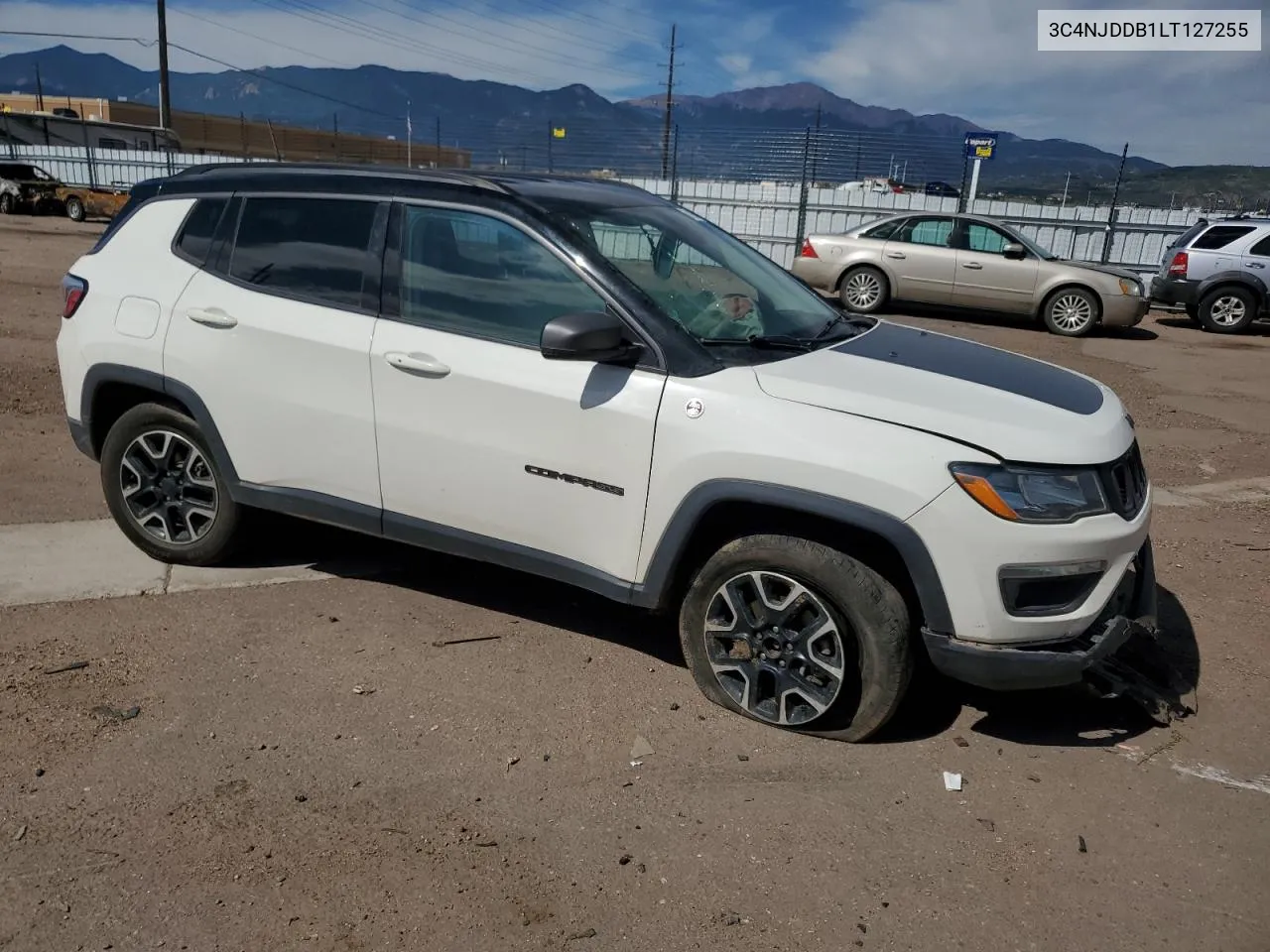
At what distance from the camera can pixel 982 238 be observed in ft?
48.2

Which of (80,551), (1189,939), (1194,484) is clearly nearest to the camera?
(1189,939)

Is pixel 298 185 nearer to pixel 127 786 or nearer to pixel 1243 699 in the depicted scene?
pixel 127 786

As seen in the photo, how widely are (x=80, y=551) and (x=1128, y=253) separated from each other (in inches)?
772

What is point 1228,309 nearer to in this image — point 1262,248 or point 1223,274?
point 1223,274

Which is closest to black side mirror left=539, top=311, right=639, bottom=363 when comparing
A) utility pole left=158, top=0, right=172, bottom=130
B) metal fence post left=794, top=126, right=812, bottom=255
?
metal fence post left=794, top=126, right=812, bottom=255

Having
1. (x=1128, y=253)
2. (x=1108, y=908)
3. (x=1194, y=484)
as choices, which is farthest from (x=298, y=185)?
(x=1128, y=253)

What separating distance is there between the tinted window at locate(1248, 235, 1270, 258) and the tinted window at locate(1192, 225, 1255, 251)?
235mm

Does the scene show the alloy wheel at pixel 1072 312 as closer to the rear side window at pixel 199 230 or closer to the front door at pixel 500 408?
the front door at pixel 500 408

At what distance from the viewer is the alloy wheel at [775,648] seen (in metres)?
3.33

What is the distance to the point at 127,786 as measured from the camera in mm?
3049

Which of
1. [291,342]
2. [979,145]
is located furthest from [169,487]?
[979,145]

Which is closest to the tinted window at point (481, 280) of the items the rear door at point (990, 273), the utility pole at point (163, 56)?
the rear door at point (990, 273)

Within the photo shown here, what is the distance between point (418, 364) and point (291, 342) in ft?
2.07

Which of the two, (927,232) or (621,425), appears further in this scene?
(927,232)
